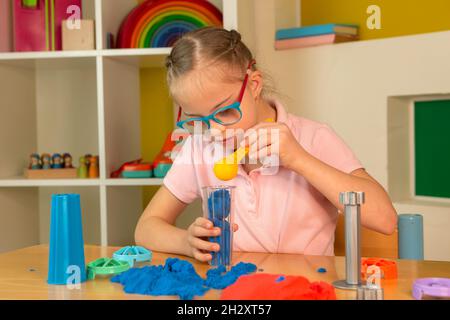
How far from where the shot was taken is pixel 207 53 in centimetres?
125

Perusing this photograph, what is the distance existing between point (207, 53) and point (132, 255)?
418 mm

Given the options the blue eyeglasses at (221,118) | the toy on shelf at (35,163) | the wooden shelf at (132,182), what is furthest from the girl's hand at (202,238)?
the toy on shelf at (35,163)

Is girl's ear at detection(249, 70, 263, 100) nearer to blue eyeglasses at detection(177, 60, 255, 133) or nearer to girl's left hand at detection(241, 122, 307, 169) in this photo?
blue eyeglasses at detection(177, 60, 255, 133)

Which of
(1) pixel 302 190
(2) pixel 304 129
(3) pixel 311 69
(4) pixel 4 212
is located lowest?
(4) pixel 4 212

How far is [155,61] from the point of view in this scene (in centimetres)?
233

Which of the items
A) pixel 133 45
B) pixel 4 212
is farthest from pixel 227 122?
pixel 4 212

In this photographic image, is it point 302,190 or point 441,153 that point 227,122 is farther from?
point 441,153

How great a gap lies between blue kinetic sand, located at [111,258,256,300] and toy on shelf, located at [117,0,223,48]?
137cm

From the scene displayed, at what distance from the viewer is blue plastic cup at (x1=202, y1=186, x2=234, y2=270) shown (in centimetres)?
98

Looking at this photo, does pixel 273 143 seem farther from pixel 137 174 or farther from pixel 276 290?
pixel 137 174

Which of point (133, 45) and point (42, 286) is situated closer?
point (42, 286)

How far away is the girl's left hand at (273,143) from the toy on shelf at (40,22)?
1295mm

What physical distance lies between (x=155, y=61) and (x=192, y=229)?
1373 mm

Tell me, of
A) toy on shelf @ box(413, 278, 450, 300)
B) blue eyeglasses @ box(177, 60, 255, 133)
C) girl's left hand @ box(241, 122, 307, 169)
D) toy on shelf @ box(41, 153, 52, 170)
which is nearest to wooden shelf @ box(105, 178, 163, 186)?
toy on shelf @ box(41, 153, 52, 170)
